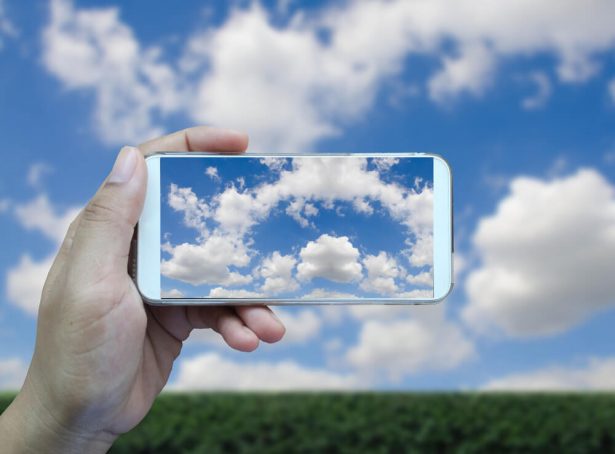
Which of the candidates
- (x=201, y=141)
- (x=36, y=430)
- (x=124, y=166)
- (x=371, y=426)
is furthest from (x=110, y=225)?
(x=371, y=426)

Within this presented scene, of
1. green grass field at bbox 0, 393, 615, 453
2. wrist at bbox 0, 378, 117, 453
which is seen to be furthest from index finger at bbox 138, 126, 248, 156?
green grass field at bbox 0, 393, 615, 453

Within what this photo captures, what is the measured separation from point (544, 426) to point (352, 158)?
5.21m

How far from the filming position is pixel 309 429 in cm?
691

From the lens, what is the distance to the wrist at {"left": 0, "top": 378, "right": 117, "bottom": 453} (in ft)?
9.11

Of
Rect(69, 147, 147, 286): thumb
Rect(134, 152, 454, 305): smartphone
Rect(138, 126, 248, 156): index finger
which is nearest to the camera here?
Rect(69, 147, 147, 286): thumb

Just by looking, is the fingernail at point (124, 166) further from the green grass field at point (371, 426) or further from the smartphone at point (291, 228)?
the green grass field at point (371, 426)

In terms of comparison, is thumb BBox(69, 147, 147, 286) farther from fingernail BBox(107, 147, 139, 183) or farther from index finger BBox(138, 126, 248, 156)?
index finger BBox(138, 126, 248, 156)

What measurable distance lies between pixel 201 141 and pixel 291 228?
0.51m

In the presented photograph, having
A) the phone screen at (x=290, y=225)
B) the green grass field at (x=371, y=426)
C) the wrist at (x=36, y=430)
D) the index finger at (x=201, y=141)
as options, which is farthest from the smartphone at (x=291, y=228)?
the green grass field at (x=371, y=426)

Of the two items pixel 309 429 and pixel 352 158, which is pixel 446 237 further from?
pixel 309 429

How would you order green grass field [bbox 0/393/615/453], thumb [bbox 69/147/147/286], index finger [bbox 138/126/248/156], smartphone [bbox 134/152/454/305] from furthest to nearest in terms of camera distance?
green grass field [bbox 0/393/615/453]
index finger [bbox 138/126/248/156]
smartphone [bbox 134/152/454/305]
thumb [bbox 69/147/147/286]

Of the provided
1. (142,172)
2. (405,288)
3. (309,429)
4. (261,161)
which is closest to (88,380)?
(142,172)

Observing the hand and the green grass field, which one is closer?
the hand

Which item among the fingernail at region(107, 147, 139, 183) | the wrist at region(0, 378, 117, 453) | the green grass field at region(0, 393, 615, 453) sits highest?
the fingernail at region(107, 147, 139, 183)
